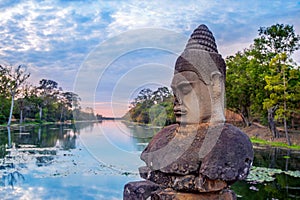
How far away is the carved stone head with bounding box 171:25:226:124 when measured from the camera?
3305 millimetres

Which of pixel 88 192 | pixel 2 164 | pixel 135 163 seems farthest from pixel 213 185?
pixel 2 164

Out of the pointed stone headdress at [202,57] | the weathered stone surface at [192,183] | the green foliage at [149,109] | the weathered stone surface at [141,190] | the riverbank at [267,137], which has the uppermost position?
the pointed stone headdress at [202,57]

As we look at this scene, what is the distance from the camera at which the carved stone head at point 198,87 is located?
130 inches

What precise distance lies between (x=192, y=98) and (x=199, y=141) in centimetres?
47

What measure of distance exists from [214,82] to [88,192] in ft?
19.9

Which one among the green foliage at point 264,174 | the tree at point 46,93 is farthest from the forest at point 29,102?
the green foliage at point 264,174

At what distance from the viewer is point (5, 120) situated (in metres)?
41.1

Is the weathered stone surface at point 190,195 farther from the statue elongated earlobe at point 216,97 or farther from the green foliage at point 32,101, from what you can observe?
the green foliage at point 32,101

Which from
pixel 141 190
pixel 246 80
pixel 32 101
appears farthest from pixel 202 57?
pixel 32 101

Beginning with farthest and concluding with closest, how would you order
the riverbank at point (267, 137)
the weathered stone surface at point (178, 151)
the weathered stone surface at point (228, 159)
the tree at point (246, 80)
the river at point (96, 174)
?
the tree at point (246, 80) < the riverbank at point (267, 137) < the river at point (96, 174) < the weathered stone surface at point (178, 151) < the weathered stone surface at point (228, 159)

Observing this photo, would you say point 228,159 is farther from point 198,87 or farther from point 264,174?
point 264,174

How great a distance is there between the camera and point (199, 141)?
3.21m

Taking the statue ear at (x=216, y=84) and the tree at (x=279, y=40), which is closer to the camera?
the statue ear at (x=216, y=84)

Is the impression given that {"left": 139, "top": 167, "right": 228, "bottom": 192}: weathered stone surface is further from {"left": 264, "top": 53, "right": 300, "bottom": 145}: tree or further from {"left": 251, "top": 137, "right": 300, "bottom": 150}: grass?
{"left": 251, "top": 137, "right": 300, "bottom": 150}: grass
